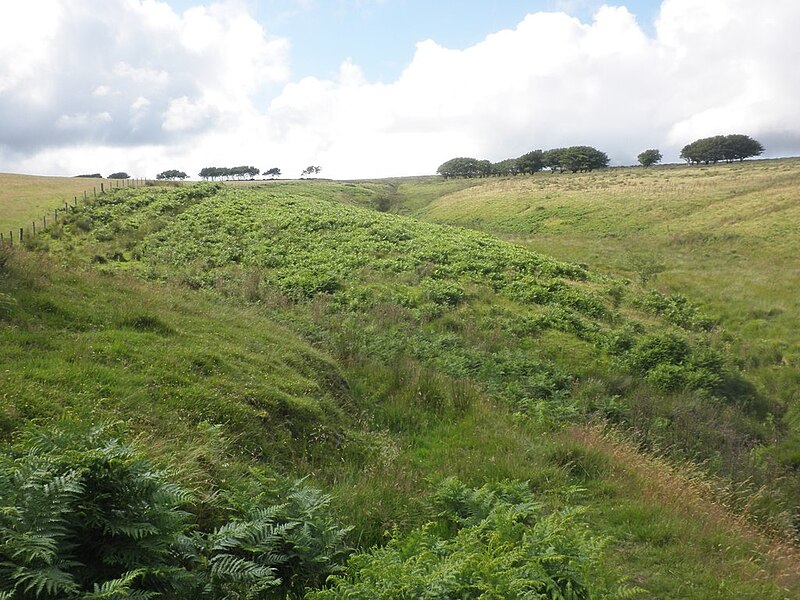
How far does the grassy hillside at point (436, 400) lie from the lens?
597cm

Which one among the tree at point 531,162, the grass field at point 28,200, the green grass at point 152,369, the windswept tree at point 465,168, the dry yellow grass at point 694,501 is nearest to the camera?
the dry yellow grass at point 694,501

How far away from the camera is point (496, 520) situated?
5.48m

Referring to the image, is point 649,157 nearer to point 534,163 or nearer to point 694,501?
point 534,163

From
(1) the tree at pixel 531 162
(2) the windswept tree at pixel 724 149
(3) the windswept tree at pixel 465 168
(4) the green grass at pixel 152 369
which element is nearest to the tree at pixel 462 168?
(3) the windswept tree at pixel 465 168

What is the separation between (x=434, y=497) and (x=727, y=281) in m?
25.7

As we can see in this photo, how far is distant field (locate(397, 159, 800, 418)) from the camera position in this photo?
2052 centimetres

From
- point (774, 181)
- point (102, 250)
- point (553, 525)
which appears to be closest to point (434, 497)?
point (553, 525)

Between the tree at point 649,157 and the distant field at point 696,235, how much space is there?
44377 millimetres

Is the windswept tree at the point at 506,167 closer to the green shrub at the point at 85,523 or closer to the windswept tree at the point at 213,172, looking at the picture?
the windswept tree at the point at 213,172

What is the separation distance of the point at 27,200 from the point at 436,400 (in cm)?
4574

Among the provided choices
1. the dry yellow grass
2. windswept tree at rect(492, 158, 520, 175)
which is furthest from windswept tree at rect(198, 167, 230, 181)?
the dry yellow grass

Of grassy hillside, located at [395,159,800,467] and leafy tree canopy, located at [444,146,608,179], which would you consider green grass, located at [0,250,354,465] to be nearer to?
grassy hillside, located at [395,159,800,467]

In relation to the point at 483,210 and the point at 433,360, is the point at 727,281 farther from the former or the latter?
the point at 483,210

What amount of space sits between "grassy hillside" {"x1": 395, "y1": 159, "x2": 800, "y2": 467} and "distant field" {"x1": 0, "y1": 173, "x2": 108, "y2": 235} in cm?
3381
